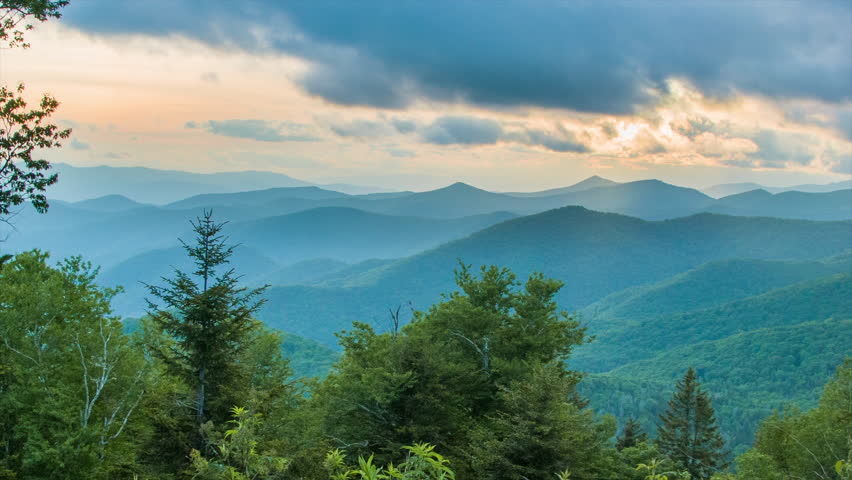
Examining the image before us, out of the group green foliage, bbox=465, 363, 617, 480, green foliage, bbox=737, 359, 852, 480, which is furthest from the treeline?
green foliage, bbox=737, 359, 852, 480

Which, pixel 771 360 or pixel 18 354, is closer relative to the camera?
pixel 18 354

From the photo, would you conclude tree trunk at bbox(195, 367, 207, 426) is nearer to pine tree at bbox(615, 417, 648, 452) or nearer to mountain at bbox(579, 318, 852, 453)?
pine tree at bbox(615, 417, 648, 452)

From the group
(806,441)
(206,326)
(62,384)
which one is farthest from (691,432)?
(62,384)

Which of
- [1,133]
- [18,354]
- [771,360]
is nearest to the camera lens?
[1,133]

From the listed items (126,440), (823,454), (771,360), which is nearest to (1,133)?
(126,440)

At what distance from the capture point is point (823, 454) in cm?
3056

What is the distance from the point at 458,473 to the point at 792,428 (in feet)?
87.4

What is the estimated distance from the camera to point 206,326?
58.7 ft

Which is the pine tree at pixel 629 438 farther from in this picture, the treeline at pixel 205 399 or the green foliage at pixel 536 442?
the green foliage at pixel 536 442

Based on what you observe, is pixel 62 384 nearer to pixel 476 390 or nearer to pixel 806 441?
pixel 476 390

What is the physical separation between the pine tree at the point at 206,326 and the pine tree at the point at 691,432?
43241 millimetres

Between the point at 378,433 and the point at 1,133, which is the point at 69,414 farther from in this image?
the point at 378,433

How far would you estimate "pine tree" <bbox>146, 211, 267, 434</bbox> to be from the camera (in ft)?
58.0

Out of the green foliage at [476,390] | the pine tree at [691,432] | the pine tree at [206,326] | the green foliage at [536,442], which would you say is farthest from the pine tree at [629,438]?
the pine tree at [206,326]
